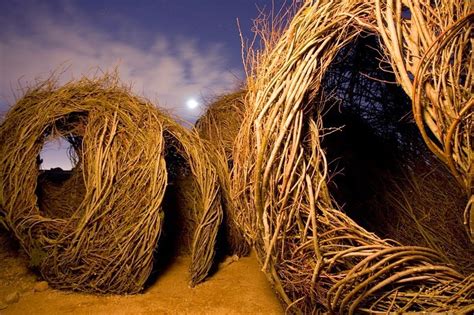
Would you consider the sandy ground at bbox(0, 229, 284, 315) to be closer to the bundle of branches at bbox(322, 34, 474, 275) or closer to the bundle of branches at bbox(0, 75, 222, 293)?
the bundle of branches at bbox(0, 75, 222, 293)

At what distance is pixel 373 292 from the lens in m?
1.43

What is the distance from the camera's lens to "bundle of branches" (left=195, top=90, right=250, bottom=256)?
332 centimetres

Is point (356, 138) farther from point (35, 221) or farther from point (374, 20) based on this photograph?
point (35, 221)

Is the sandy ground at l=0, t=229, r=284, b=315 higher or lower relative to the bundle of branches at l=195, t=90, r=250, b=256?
lower

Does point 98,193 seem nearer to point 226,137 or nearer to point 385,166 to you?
point 226,137

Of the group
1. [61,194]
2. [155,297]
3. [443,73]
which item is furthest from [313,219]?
[61,194]

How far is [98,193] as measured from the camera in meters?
2.45

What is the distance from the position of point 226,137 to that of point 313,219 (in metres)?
2.54

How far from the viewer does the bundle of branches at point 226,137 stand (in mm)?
3316

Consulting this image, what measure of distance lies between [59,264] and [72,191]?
1213 mm

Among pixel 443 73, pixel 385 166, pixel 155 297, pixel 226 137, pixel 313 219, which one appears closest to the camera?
pixel 443 73

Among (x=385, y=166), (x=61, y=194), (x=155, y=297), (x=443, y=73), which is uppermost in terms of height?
(x=443, y=73)

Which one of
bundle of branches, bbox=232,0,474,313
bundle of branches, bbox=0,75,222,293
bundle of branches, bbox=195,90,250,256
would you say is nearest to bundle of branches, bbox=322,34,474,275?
bundle of branches, bbox=232,0,474,313

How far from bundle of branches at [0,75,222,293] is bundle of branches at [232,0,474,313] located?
1.20 m
